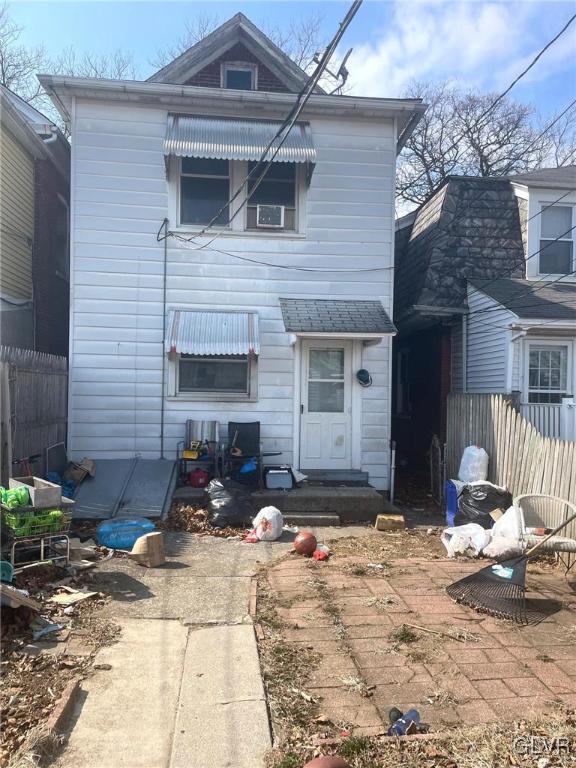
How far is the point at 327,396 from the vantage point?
1016 cm

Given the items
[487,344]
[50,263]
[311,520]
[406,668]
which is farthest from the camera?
[50,263]

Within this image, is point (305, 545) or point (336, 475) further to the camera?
point (336, 475)

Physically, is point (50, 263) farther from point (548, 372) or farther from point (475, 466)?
point (548, 372)

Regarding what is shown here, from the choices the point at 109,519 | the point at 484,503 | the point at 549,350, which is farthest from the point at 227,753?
the point at 549,350

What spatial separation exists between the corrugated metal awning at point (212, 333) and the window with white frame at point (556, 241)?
5.94 metres

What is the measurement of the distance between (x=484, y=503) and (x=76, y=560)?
5230 mm

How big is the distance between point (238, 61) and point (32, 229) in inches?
206

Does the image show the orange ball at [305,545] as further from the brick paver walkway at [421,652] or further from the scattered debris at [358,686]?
the scattered debris at [358,686]

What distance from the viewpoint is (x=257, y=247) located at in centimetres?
998

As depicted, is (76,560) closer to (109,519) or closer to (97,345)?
(109,519)

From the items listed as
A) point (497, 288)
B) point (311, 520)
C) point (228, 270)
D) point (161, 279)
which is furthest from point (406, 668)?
point (497, 288)

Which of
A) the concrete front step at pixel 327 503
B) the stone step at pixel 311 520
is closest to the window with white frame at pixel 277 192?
the concrete front step at pixel 327 503

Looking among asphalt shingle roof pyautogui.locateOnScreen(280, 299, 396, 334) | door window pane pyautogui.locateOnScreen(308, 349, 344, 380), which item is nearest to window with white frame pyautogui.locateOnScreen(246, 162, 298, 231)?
asphalt shingle roof pyautogui.locateOnScreen(280, 299, 396, 334)

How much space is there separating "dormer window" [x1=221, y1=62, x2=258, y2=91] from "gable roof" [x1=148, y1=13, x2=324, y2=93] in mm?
267
